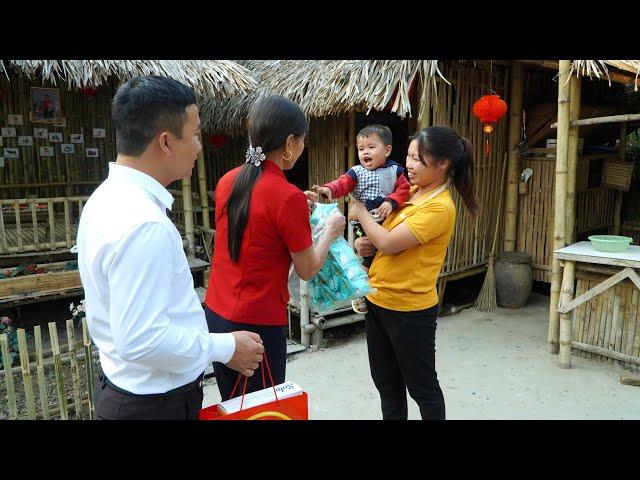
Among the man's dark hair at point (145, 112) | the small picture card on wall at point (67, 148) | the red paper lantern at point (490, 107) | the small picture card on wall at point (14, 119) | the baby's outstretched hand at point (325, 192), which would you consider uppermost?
the small picture card on wall at point (14, 119)

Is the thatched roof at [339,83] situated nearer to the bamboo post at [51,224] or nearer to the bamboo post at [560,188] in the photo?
the bamboo post at [560,188]

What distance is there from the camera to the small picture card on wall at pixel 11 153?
7469 millimetres

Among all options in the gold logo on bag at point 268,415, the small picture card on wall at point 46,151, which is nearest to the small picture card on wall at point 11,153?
the small picture card on wall at point 46,151

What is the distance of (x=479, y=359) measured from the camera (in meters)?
4.54

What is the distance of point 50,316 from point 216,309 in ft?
16.7

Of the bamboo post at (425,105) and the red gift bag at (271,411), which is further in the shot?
the bamboo post at (425,105)

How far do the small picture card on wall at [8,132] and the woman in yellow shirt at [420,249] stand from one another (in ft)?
23.6

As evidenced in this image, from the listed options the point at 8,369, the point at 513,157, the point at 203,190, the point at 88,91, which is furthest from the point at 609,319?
the point at 88,91

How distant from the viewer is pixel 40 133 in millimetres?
7680

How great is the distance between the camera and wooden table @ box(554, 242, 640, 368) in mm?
4004

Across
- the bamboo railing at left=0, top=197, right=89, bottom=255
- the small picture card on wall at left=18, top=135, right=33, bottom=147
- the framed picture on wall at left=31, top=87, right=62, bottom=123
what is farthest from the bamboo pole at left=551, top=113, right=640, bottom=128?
the small picture card on wall at left=18, top=135, right=33, bottom=147

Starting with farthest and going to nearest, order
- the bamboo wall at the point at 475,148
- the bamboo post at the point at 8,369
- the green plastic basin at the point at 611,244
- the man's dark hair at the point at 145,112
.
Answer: the bamboo wall at the point at 475,148 → the green plastic basin at the point at 611,244 → the bamboo post at the point at 8,369 → the man's dark hair at the point at 145,112

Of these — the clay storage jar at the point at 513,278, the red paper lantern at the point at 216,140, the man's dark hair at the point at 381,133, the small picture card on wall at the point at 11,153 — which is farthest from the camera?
the red paper lantern at the point at 216,140

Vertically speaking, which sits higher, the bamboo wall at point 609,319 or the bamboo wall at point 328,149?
the bamboo wall at point 328,149
